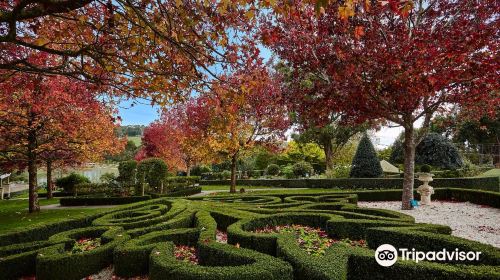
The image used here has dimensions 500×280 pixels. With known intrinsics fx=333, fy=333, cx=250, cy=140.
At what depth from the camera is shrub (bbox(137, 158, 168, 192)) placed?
1828 cm

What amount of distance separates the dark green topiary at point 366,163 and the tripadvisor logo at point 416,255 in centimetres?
1763

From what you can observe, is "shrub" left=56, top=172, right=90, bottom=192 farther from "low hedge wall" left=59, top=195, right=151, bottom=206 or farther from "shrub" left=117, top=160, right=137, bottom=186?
"low hedge wall" left=59, top=195, right=151, bottom=206

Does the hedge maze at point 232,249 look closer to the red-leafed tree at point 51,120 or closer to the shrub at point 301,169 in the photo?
the red-leafed tree at point 51,120

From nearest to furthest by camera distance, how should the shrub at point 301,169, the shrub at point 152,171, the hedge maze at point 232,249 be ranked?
the hedge maze at point 232,249
the shrub at point 152,171
the shrub at point 301,169

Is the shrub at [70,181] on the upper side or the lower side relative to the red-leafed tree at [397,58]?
lower

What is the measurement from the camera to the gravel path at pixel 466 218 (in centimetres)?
785

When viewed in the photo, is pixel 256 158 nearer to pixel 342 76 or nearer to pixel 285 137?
pixel 285 137

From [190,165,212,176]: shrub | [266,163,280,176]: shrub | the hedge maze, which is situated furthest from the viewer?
[190,165,212,176]: shrub

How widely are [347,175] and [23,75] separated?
20.8 metres

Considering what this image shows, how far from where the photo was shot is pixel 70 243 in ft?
18.3

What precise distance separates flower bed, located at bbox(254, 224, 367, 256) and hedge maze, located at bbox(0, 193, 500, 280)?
0.29ft

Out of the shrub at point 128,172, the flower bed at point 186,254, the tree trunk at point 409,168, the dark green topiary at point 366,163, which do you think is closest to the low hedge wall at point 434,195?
the tree trunk at point 409,168

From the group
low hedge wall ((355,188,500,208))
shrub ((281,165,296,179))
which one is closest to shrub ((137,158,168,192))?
low hedge wall ((355,188,500,208))

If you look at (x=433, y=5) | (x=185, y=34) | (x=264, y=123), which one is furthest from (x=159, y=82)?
(x=264, y=123)
